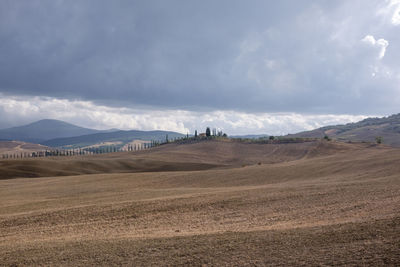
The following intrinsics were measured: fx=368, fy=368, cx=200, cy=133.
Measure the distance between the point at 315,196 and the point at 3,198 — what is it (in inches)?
1100

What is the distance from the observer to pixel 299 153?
339 feet

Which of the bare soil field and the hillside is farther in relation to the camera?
the hillside

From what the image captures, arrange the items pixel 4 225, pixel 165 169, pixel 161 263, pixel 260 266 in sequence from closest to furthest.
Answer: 1. pixel 260 266
2. pixel 161 263
3. pixel 4 225
4. pixel 165 169

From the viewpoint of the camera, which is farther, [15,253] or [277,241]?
[15,253]

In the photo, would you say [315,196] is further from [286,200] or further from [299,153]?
[299,153]

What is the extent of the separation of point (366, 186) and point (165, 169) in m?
57.7

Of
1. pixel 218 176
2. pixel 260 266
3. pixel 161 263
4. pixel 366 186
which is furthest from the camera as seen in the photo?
pixel 218 176

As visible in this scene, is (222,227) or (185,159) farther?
(185,159)

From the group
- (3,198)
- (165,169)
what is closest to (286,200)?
(3,198)

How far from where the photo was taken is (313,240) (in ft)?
40.5

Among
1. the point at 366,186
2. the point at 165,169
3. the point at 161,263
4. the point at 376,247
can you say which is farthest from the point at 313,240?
the point at 165,169

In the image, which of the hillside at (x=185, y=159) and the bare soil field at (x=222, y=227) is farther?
the hillside at (x=185, y=159)

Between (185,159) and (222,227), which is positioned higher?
(222,227)

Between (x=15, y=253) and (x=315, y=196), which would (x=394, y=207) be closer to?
(x=315, y=196)
